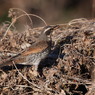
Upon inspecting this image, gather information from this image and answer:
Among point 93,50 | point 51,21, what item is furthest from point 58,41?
point 51,21

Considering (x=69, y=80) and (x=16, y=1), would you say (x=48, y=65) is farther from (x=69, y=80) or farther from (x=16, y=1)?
(x=16, y=1)

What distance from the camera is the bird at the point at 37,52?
7809 millimetres

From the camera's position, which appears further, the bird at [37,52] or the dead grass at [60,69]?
the bird at [37,52]

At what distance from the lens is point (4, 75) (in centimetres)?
718

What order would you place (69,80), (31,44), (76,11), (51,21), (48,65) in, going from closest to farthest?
(69,80) < (48,65) < (31,44) < (51,21) < (76,11)

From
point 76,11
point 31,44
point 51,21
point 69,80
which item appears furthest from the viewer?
point 76,11

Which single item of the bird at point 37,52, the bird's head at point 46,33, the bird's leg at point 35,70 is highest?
the bird's head at point 46,33

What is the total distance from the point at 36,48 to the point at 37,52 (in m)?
0.10

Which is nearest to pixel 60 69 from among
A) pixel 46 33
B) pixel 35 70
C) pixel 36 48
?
pixel 35 70

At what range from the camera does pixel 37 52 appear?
26.4 feet

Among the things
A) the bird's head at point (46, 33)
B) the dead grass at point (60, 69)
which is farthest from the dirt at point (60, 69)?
the bird's head at point (46, 33)

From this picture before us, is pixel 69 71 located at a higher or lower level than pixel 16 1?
lower

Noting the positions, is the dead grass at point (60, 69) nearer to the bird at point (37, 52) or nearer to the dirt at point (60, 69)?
the dirt at point (60, 69)

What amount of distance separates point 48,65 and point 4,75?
946 mm
